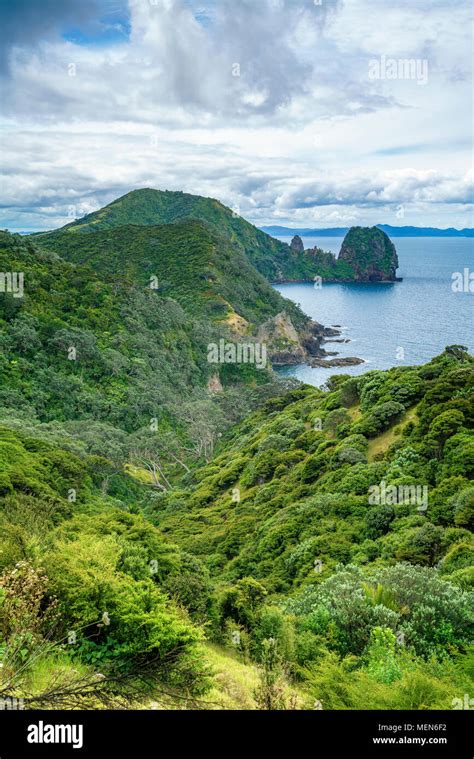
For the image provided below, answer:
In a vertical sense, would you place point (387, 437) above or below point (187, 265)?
below

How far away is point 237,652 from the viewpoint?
1560cm

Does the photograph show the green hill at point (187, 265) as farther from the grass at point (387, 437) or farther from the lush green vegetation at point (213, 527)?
the grass at point (387, 437)

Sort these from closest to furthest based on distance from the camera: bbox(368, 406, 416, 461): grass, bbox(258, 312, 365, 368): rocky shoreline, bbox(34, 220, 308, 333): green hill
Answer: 1. bbox(368, 406, 416, 461): grass
2. bbox(34, 220, 308, 333): green hill
3. bbox(258, 312, 365, 368): rocky shoreline

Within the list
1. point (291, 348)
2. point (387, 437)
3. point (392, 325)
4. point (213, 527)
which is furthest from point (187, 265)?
point (387, 437)

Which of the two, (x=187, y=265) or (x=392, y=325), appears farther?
(x=392, y=325)

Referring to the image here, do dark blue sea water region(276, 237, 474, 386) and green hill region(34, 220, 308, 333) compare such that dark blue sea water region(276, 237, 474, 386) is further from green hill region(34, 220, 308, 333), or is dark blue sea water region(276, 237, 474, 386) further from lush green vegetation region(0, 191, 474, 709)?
lush green vegetation region(0, 191, 474, 709)

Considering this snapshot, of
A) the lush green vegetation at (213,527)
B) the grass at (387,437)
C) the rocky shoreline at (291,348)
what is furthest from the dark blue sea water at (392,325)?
the grass at (387,437)

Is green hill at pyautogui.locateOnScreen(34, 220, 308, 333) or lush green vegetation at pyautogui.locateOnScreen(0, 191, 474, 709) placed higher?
green hill at pyautogui.locateOnScreen(34, 220, 308, 333)

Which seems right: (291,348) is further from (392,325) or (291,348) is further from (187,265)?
(392,325)

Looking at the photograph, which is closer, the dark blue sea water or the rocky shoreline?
the dark blue sea water

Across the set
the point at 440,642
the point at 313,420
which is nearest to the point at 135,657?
the point at 440,642

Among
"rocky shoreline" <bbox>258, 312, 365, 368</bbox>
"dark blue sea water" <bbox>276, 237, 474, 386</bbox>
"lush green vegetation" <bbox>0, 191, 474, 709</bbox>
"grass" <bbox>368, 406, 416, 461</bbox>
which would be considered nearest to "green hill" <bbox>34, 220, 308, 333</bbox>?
"rocky shoreline" <bbox>258, 312, 365, 368</bbox>

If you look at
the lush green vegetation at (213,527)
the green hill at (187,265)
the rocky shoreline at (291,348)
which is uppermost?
the green hill at (187,265)
